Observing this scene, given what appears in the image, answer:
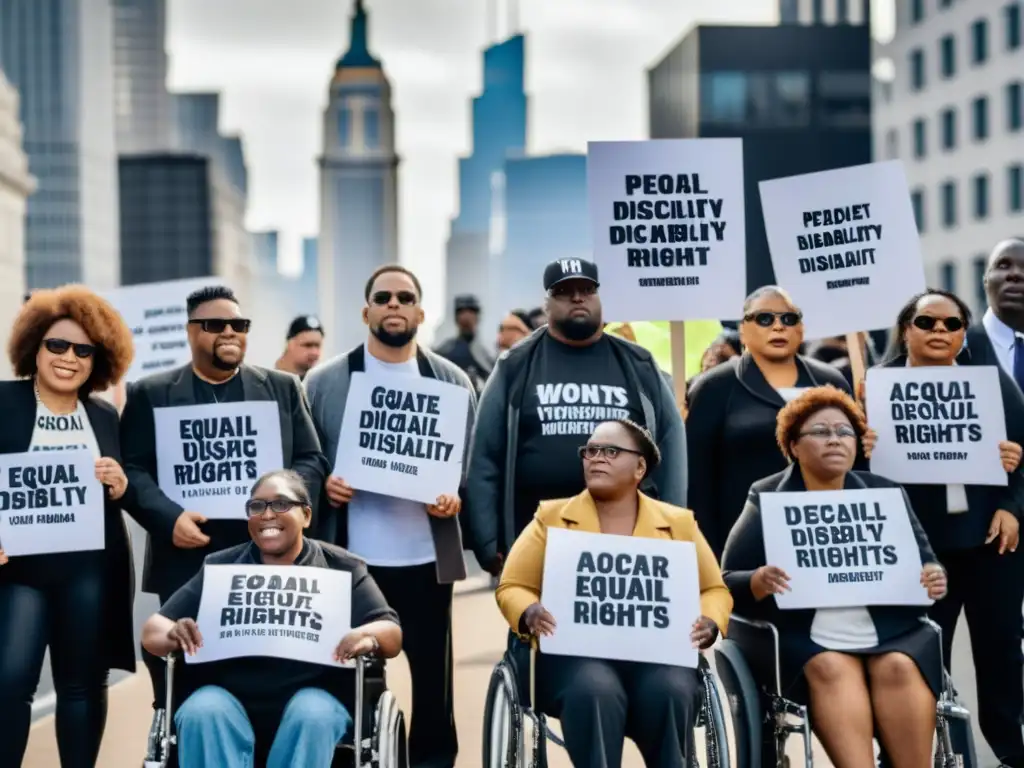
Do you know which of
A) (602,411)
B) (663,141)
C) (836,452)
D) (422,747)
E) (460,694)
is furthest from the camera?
(460,694)

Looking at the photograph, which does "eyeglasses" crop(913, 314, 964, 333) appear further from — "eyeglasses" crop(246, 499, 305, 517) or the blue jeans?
the blue jeans

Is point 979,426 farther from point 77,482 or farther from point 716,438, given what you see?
point 77,482

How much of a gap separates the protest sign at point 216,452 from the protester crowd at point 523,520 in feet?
0.15

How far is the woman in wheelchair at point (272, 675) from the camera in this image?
493 centimetres

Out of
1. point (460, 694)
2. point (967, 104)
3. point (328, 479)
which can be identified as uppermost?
point (967, 104)

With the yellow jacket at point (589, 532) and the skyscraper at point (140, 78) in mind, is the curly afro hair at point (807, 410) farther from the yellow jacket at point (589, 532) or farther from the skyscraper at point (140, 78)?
the skyscraper at point (140, 78)

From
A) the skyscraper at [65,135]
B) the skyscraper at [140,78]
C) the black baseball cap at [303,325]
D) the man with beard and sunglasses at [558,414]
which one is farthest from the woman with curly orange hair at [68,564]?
the skyscraper at [140,78]

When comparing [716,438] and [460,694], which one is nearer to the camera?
[716,438]

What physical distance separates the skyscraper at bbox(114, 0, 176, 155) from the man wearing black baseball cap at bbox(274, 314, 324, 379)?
182m

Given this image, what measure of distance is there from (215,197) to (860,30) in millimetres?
68629

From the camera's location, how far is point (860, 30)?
6544cm

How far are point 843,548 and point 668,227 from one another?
216 centimetres

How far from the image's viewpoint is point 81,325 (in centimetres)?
579

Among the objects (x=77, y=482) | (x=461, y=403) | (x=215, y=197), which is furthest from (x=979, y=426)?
(x=215, y=197)
